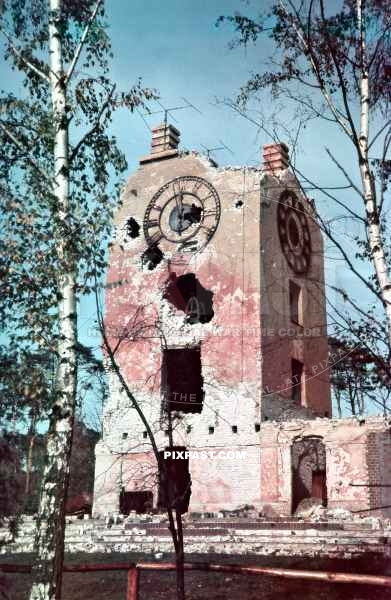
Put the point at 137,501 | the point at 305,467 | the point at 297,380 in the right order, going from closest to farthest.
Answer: the point at 305,467 → the point at 137,501 → the point at 297,380

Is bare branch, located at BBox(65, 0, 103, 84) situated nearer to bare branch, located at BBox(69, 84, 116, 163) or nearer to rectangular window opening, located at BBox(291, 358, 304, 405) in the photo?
bare branch, located at BBox(69, 84, 116, 163)

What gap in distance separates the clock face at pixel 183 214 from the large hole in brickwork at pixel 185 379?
4.32m

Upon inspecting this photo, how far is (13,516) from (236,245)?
1862cm

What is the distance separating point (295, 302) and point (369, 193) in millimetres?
19350

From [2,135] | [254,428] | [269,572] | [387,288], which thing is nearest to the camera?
[269,572]

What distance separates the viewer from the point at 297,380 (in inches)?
1002

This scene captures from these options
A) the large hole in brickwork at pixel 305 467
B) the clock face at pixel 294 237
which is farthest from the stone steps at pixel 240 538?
the clock face at pixel 294 237

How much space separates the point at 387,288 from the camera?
673 centimetres

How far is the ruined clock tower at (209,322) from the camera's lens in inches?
889

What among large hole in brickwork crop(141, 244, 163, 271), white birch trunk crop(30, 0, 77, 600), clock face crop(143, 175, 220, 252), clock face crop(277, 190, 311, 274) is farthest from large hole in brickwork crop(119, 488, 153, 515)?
white birch trunk crop(30, 0, 77, 600)

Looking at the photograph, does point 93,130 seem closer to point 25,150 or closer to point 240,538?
point 25,150

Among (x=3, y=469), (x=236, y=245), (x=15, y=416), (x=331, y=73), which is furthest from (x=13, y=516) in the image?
(x=236, y=245)

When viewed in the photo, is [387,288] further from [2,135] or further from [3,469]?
[2,135]

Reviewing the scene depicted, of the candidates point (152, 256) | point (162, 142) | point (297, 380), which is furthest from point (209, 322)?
point (162, 142)
